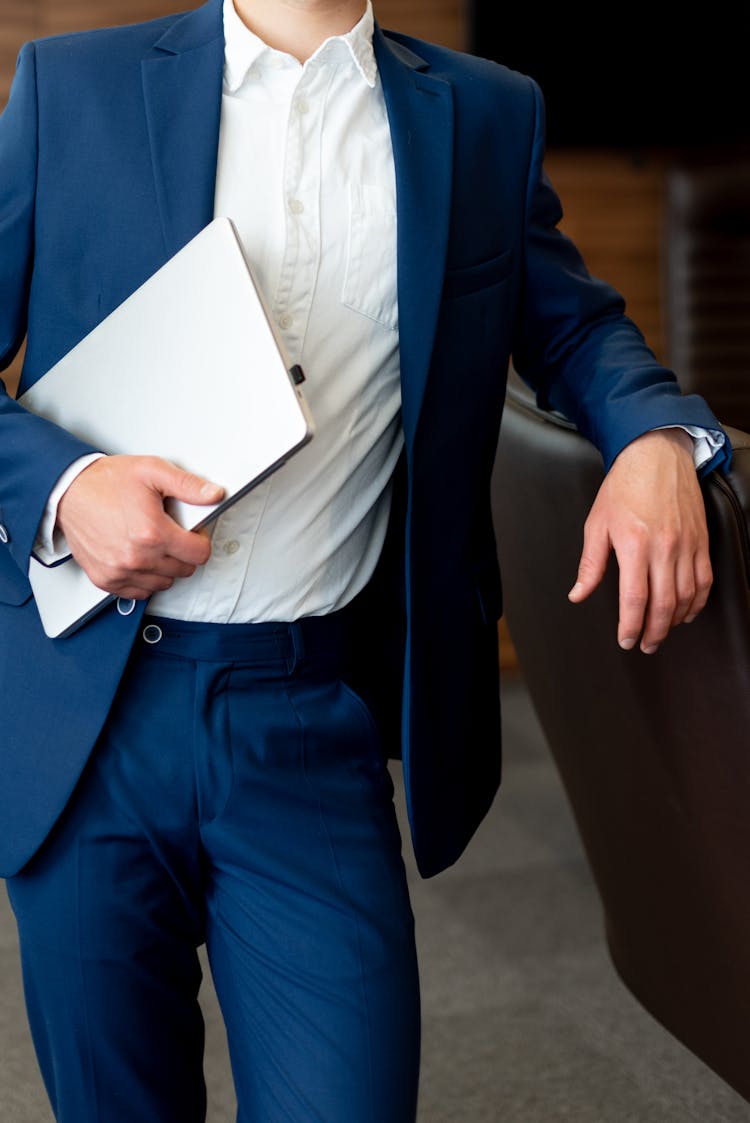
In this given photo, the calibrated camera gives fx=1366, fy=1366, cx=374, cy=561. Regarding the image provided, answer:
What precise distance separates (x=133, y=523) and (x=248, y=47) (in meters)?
0.44

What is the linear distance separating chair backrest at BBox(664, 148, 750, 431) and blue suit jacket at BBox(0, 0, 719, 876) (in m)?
3.09

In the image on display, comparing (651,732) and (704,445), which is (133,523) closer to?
(704,445)

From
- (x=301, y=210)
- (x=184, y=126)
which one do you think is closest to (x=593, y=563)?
(x=301, y=210)

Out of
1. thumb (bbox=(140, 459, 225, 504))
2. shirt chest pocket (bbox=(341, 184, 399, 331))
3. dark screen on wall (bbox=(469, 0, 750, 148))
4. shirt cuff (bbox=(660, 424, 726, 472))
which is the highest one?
shirt chest pocket (bbox=(341, 184, 399, 331))

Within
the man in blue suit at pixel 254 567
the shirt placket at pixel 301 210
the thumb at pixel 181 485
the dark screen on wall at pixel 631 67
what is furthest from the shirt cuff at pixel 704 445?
the dark screen on wall at pixel 631 67

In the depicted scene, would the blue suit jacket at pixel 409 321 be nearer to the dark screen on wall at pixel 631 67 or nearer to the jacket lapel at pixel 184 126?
the jacket lapel at pixel 184 126

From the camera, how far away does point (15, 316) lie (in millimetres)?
1153

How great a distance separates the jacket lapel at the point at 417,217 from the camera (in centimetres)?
117

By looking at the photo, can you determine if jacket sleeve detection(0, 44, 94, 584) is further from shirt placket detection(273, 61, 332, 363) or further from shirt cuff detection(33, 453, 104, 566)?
shirt placket detection(273, 61, 332, 363)

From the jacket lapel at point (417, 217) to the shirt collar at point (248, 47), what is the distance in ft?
→ 0.10

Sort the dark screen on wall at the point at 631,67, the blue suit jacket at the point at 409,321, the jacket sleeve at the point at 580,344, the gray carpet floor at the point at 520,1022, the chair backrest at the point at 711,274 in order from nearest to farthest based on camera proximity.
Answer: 1. the blue suit jacket at the point at 409,321
2. the jacket sleeve at the point at 580,344
3. the gray carpet floor at the point at 520,1022
4. the dark screen on wall at the point at 631,67
5. the chair backrest at the point at 711,274

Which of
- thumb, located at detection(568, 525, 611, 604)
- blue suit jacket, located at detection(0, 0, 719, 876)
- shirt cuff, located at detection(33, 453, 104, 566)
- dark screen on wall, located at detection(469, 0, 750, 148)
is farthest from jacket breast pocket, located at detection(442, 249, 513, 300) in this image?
dark screen on wall, located at detection(469, 0, 750, 148)

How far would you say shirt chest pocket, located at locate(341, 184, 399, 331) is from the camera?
3.88ft

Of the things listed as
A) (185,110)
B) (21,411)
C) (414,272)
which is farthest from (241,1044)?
(185,110)
